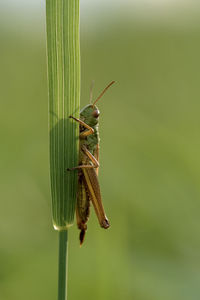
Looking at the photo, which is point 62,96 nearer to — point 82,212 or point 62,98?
point 62,98

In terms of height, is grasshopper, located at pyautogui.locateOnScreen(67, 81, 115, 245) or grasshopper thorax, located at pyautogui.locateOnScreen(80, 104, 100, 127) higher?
grasshopper thorax, located at pyautogui.locateOnScreen(80, 104, 100, 127)

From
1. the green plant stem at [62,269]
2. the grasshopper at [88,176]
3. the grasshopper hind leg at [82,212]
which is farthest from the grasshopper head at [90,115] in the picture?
the green plant stem at [62,269]

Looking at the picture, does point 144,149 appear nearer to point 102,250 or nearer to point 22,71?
point 102,250

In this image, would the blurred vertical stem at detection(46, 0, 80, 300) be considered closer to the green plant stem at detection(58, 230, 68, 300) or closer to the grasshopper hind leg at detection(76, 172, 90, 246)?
the green plant stem at detection(58, 230, 68, 300)

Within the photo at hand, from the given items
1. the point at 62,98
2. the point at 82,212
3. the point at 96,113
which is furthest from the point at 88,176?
the point at 62,98

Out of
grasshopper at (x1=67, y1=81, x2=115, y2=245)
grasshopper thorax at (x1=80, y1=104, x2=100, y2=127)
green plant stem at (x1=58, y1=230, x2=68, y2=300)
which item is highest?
grasshopper thorax at (x1=80, y1=104, x2=100, y2=127)

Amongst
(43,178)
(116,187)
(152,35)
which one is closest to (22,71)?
(43,178)

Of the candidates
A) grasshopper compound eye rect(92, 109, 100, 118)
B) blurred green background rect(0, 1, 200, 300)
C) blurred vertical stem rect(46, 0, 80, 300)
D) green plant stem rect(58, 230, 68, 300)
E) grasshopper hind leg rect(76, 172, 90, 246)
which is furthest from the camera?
blurred green background rect(0, 1, 200, 300)

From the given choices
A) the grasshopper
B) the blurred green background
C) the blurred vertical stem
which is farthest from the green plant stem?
the blurred green background
